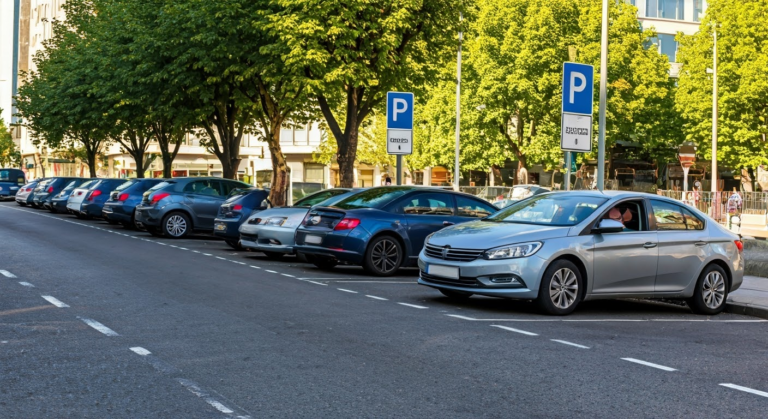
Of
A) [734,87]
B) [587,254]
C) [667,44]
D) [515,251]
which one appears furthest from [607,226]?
[667,44]

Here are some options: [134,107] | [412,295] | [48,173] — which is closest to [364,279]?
[412,295]

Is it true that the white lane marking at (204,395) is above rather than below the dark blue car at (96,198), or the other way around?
below

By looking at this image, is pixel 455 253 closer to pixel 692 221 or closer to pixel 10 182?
pixel 692 221

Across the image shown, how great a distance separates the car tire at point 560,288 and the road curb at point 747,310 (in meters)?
2.79

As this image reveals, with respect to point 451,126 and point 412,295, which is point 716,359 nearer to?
point 412,295

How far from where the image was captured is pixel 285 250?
1864 centimetres

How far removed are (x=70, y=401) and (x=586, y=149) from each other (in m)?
11.9

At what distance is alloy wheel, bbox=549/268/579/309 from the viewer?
11.6m

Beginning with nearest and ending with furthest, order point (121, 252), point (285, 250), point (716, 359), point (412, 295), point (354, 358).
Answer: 1. point (354, 358)
2. point (716, 359)
3. point (412, 295)
4. point (285, 250)
5. point (121, 252)

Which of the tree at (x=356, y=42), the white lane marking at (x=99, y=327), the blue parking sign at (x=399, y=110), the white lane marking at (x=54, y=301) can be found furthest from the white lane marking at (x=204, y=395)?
the tree at (x=356, y=42)

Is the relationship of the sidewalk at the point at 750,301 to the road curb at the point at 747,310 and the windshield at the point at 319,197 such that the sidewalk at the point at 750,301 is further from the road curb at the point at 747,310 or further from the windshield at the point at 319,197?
the windshield at the point at 319,197

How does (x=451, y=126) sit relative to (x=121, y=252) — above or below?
above

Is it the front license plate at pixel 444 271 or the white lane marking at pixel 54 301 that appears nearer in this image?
the white lane marking at pixel 54 301

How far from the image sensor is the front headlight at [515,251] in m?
11.5
